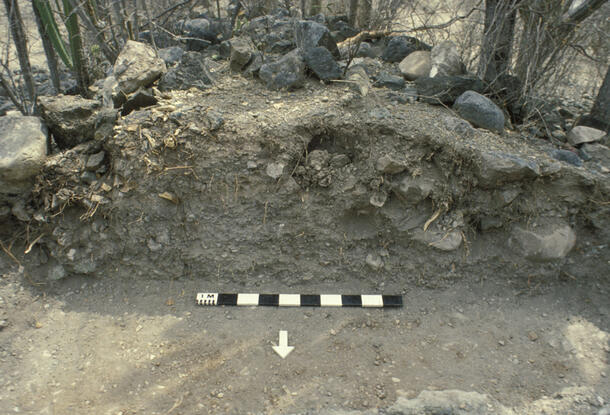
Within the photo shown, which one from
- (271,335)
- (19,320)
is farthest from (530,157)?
(19,320)

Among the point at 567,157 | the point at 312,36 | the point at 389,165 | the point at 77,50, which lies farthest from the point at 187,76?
the point at 567,157

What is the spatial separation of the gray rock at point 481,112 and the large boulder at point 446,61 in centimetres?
35

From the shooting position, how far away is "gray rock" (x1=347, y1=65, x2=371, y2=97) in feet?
10.1

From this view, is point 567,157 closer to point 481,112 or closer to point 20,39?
point 481,112

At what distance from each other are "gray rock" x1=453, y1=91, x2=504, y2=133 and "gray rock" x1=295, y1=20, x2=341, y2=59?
1.09 m

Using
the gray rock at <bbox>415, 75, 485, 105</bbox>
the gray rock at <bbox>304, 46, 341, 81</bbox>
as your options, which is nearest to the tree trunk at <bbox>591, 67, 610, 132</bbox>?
the gray rock at <bbox>415, 75, 485, 105</bbox>

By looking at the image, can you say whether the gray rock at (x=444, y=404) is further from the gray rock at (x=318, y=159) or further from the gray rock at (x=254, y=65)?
the gray rock at (x=254, y=65)

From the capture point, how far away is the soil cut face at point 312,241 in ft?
8.74

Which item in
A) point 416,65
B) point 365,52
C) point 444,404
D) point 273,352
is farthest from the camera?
point 365,52

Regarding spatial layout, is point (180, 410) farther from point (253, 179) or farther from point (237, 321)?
point (253, 179)

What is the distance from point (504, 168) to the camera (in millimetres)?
2680

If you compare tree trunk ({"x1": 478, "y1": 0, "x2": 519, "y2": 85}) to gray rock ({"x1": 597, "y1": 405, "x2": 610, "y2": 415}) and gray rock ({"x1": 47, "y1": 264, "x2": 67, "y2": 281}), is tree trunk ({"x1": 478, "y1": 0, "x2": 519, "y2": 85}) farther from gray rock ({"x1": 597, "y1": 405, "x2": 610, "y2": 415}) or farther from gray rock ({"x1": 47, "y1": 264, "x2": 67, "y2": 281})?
gray rock ({"x1": 47, "y1": 264, "x2": 67, "y2": 281})

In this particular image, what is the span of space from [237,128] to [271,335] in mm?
1377

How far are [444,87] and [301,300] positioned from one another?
1848 millimetres
